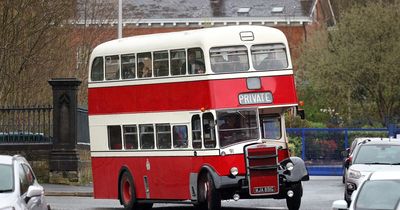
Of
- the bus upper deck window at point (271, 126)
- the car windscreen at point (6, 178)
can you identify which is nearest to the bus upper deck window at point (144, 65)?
the bus upper deck window at point (271, 126)

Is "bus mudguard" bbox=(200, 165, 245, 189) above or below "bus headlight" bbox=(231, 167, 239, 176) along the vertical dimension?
below

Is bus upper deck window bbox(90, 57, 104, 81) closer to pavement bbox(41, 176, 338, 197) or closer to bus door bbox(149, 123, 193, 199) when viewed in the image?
bus door bbox(149, 123, 193, 199)

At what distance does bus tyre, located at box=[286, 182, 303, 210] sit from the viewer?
2445 centimetres

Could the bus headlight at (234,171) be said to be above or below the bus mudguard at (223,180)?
above

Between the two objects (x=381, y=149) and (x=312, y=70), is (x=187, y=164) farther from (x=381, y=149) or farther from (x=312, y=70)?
(x=312, y=70)

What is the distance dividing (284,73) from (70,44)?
27667 mm

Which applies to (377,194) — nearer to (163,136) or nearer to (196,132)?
(196,132)

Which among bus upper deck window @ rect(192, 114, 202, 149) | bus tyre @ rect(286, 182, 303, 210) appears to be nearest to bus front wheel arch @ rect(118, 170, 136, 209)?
bus upper deck window @ rect(192, 114, 202, 149)

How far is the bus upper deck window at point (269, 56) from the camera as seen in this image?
81.1 ft

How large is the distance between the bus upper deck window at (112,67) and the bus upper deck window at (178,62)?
2.24 meters

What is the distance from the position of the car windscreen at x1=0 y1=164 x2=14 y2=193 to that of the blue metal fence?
31.8 m

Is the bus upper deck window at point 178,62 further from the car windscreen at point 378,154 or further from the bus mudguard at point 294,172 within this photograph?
the car windscreen at point 378,154

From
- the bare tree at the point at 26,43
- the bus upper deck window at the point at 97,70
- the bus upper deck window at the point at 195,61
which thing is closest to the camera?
the bus upper deck window at the point at 195,61

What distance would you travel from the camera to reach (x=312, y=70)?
6556 centimetres
